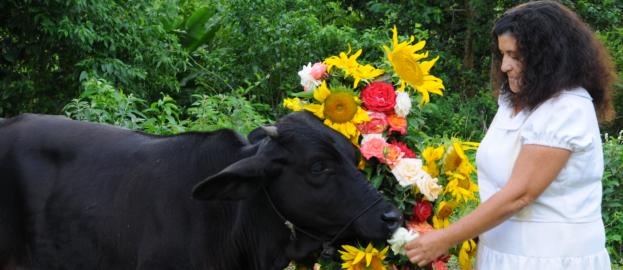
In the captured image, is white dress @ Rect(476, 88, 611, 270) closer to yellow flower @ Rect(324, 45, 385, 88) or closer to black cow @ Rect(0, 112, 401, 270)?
black cow @ Rect(0, 112, 401, 270)

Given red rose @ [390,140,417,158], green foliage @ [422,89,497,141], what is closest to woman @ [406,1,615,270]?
red rose @ [390,140,417,158]

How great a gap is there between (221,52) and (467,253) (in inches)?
254

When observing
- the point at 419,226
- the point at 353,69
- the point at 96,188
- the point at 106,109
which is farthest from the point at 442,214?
the point at 106,109

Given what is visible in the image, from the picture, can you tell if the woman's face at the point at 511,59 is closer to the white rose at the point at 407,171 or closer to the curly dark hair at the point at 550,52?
the curly dark hair at the point at 550,52

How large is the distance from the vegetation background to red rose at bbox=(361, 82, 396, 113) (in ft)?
9.45

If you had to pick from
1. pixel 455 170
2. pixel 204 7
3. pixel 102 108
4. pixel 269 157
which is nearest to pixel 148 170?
pixel 269 157

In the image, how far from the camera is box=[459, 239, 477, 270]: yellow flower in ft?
13.8

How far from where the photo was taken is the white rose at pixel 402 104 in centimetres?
414

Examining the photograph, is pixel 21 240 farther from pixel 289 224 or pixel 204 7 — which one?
pixel 204 7

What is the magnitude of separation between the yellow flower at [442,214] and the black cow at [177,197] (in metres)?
0.31

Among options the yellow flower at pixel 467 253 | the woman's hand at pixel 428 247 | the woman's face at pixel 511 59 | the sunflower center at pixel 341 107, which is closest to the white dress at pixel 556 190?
the woman's face at pixel 511 59

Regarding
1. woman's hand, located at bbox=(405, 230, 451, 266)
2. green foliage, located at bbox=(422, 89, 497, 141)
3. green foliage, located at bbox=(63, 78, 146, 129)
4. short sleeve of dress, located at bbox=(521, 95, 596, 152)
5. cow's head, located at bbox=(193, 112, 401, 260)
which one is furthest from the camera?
green foliage, located at bbox=(422, 89, 497, 141)

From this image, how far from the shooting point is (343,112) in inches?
163

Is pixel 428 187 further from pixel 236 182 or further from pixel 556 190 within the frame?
pixel 236 182
